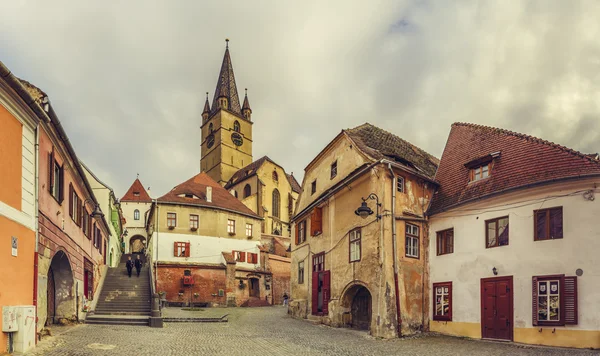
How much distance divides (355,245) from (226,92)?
214 feet

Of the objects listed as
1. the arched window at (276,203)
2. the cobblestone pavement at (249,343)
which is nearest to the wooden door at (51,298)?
the cobblestone pavement at (249,343)

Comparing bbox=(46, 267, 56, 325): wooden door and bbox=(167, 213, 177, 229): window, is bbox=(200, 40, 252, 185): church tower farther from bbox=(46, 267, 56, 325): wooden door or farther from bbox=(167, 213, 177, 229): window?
bbox=(46, 267, 56, 325): wooden door

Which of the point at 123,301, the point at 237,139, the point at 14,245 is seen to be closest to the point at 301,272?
the point at 123,301

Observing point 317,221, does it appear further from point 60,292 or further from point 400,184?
point 60,292

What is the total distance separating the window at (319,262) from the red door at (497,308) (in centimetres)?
922

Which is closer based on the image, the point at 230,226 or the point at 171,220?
the point at 171,220

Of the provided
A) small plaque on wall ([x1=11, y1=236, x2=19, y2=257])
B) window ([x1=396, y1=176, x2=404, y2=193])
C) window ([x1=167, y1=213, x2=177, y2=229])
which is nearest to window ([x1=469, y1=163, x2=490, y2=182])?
window ([x1=396, y1=176, x2=404, y2=193])

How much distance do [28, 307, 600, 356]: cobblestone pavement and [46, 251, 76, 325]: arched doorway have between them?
1168 mm

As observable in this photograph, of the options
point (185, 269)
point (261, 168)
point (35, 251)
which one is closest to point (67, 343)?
point (35, 251)

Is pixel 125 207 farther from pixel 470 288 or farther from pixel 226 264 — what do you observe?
pixel 470 288

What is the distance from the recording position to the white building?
14266mm

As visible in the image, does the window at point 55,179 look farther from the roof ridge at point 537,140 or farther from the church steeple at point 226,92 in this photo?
the church steeple at point 226,92

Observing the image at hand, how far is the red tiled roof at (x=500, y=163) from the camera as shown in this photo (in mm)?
15531

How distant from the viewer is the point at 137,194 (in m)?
63.3
